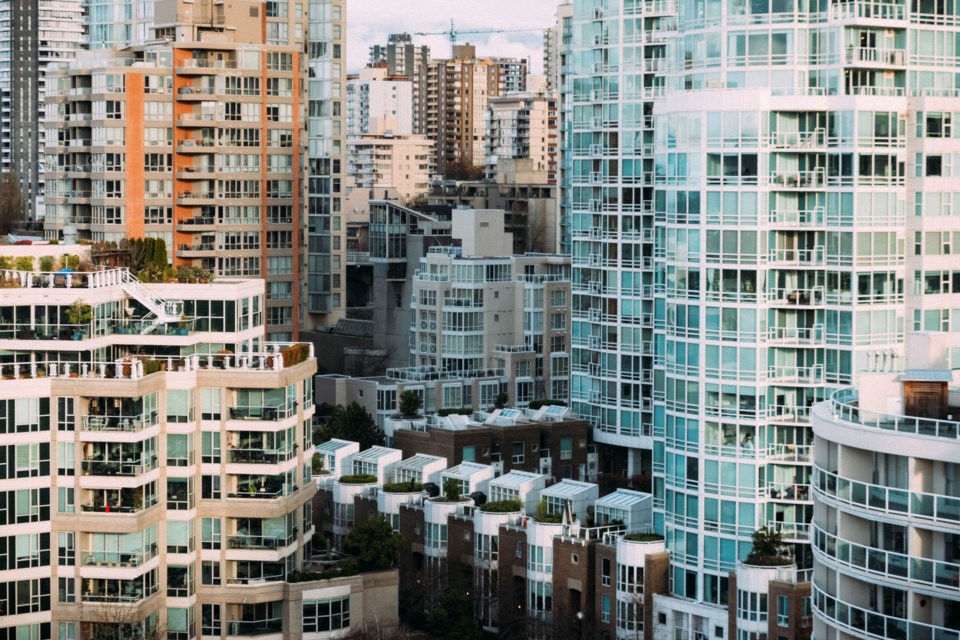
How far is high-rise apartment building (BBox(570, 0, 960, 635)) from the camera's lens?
262 ft

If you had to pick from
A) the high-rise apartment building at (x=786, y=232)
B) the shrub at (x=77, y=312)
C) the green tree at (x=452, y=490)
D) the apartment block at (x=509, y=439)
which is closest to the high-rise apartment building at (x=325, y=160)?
the apartment block at (x=509, y=439)

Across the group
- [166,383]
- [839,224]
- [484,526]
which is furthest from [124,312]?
[839,224]

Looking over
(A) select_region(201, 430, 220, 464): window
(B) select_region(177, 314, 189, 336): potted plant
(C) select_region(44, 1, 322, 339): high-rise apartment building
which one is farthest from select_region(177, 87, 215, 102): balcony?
(A) select_region(201, 430, 220, 464): window

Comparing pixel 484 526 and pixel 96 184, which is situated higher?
pixel 96 184

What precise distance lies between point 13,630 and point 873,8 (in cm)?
4041

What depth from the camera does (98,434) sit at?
78.6m

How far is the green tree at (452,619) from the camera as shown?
3447 inches

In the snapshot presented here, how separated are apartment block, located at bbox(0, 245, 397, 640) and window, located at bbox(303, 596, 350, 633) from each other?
0.19 feet

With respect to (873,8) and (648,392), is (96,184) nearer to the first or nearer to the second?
(648,392)

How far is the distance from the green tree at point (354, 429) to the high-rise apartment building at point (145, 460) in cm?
Answer: 3083

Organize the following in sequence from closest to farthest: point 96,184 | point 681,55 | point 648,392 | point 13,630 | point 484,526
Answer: point 13,630
point 681,55
point 484,526
point 648,392
point 96,184

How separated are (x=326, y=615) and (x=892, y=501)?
112 feet

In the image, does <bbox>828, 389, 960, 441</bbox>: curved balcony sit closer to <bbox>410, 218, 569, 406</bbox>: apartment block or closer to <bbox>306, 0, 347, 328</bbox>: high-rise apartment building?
<bbox>410, 218, 569, 406</bbox>: apartment block

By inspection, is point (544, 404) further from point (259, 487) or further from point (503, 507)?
point (259, 487)
